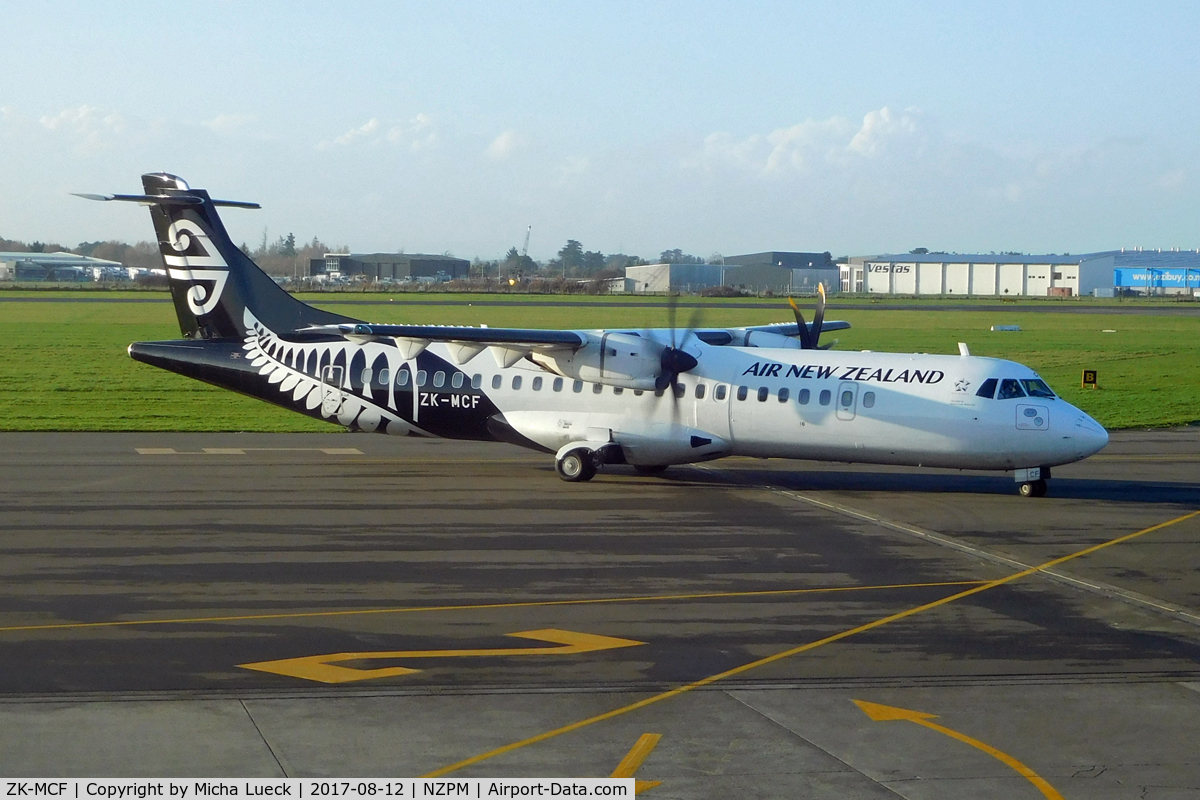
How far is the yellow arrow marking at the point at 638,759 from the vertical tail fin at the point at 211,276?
1847 cm

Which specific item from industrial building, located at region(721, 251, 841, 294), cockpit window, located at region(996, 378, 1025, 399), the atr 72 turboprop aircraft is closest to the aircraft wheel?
the atr 72 turboprop aircraft

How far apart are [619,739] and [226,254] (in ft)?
64.9

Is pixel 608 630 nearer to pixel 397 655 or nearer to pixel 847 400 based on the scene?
pixel 397 655

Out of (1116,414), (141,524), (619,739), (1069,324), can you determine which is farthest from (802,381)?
(1069,324)

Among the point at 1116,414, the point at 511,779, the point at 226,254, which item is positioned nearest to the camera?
the point at 511,779

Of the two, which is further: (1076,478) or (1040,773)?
(1076,478)

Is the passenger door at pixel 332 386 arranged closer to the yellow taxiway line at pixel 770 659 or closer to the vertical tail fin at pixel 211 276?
the vertical tail fin at pixel 211 276

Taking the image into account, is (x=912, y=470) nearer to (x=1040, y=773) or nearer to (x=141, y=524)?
(x=141, y=524)

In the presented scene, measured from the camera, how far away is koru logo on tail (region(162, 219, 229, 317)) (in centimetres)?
2662

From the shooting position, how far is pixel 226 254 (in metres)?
26.6

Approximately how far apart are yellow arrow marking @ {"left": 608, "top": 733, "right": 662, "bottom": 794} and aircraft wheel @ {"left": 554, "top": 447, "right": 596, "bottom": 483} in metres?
14.0

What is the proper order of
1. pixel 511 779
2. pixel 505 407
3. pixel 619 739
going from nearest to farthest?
pixel 511 779 < pixel 619 739 < pixel 505 407

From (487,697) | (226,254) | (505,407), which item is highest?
(226,254)
